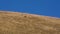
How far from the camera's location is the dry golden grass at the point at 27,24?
128 cm

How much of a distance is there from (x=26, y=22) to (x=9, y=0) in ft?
1.24

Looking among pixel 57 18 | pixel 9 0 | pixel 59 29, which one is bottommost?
pixel 59 29

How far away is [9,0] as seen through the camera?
1562mm

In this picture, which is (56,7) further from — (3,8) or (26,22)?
(3,8)

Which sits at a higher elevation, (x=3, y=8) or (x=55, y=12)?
(x=3, y=8)

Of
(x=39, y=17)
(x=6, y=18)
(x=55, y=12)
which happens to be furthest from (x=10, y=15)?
(x=55, y=12)

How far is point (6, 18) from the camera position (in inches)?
56.6

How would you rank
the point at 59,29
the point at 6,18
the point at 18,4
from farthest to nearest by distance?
the point at 18,4, the point at 6,18, the point at 59,29

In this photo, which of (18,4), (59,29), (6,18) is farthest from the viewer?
(18,4)

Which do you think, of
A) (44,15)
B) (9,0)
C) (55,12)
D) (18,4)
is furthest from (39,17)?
(9,0)

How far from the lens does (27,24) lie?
4.42 feet

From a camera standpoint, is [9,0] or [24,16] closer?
[24,16]

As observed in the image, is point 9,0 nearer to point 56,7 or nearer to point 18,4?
point 18,4

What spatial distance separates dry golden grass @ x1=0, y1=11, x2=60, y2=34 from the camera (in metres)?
1.28
